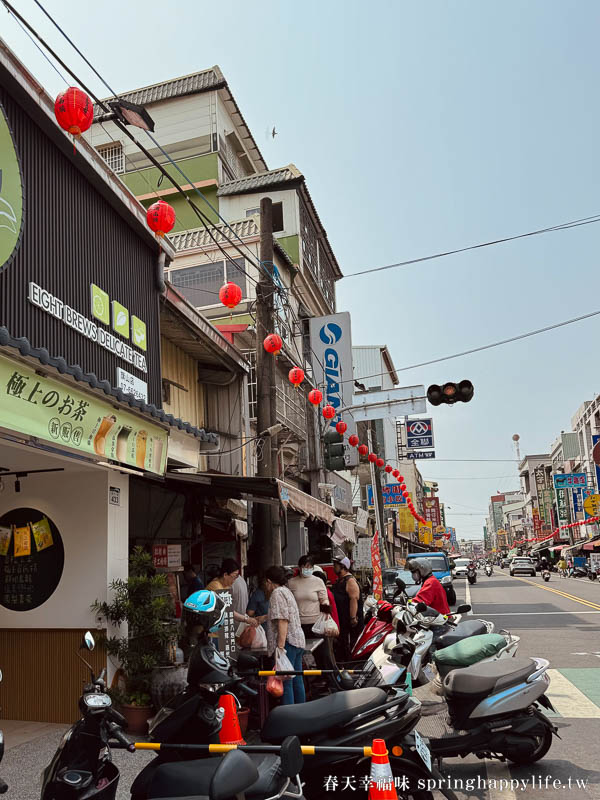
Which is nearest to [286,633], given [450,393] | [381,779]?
[381,779]

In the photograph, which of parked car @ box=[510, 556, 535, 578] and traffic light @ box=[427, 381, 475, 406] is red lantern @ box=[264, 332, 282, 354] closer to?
traffic light @ box=[427, 381, 475, 406]

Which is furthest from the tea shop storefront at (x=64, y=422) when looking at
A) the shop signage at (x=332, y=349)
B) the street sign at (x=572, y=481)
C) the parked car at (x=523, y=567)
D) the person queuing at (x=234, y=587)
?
the street sign at (x=572, y=481)

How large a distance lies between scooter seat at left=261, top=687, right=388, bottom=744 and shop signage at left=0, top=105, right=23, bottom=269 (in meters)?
5.14

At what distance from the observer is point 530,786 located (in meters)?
5.35

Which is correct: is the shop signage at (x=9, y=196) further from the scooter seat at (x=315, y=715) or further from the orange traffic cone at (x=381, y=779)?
the orange traffic cone at (x=381, y=779)

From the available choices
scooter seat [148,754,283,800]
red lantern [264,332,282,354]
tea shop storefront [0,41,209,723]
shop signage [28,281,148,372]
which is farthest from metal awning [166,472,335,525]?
scooter seat [148,754,283,800]

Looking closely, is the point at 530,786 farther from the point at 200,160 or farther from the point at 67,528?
the point at 200,160

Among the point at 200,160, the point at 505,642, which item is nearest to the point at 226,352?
the point at 505,642


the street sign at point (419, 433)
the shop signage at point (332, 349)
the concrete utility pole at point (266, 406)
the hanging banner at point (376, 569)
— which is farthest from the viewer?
the street sign at point (419, 433)

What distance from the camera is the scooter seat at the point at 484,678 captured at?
18.4 feet

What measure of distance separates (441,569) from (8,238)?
73.4 feet

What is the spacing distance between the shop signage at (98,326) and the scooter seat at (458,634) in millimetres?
5480

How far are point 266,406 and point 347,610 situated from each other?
383 centimetres

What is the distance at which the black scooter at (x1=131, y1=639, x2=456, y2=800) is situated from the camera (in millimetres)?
3797
